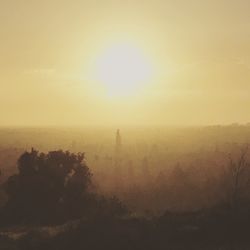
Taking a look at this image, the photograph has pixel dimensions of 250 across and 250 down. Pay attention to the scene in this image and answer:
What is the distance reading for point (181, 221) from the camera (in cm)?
3259

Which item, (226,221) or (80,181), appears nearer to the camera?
(226,221)

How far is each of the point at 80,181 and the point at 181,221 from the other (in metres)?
17.0

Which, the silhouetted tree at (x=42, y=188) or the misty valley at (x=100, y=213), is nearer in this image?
the misty valley at (x=100, y=213)

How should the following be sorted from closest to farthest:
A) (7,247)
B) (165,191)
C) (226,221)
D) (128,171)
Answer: (7,247) → (226,221) → (165,191) → (128,171)

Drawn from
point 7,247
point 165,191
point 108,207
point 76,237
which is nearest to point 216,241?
point 76,237

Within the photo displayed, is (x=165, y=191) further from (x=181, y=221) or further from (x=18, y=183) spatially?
(x=181, y=221)

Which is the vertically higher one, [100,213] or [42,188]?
[42,188]

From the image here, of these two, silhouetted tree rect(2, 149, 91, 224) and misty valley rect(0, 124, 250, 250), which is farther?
silhouetted tree rect(2, 149, 91, 224)

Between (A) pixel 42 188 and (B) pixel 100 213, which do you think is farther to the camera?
(A) pixel 42 188

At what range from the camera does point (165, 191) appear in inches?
3268

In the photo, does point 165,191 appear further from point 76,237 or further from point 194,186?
point 76,237

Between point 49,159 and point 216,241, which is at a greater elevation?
point 49,159

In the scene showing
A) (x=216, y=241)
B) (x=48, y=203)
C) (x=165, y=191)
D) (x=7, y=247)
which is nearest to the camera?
(x=7, y=247)

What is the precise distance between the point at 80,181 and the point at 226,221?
19.1 m
